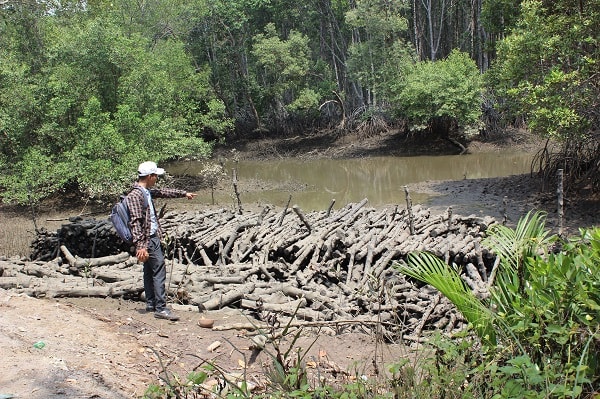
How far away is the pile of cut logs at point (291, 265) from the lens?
6.46m

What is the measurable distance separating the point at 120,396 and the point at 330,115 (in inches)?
1186

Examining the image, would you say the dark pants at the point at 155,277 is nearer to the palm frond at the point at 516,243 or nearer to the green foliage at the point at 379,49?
the palm frond at the point at 516,243

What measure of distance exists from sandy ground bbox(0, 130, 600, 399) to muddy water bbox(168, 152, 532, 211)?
35.5 feet

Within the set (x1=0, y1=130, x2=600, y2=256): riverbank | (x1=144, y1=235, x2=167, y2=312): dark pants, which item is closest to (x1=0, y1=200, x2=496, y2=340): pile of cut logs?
(x1=144, y1=235, x2=167, y2=312): dark pants

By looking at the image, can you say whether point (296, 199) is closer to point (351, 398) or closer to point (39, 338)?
point (39, 338)

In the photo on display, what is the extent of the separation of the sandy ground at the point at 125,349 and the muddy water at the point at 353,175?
35.5ft

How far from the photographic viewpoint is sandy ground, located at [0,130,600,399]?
13.4 ft

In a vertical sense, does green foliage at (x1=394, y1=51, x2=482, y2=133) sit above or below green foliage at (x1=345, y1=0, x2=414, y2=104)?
below

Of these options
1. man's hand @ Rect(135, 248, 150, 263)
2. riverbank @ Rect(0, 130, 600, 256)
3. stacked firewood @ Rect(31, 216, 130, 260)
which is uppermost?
man's hand @ Rect(135, 248, 150, 263)

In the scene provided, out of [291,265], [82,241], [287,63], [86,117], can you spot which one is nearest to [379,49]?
[287,63]

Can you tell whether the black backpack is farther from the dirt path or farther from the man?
the dirt path

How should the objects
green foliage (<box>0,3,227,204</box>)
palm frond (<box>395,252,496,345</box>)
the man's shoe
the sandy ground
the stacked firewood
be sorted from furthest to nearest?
green foliage (<box>0,3,227,204</box>)
the stacked firewood
the man's shoe
the sandy ground
palm frond (<box>395,252,496,345</box>)

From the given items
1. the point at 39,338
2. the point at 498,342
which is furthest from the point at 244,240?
the point at 498,342

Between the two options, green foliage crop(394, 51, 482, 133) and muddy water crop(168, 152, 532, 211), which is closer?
muddy water crop(168, 152, 532, 211)
